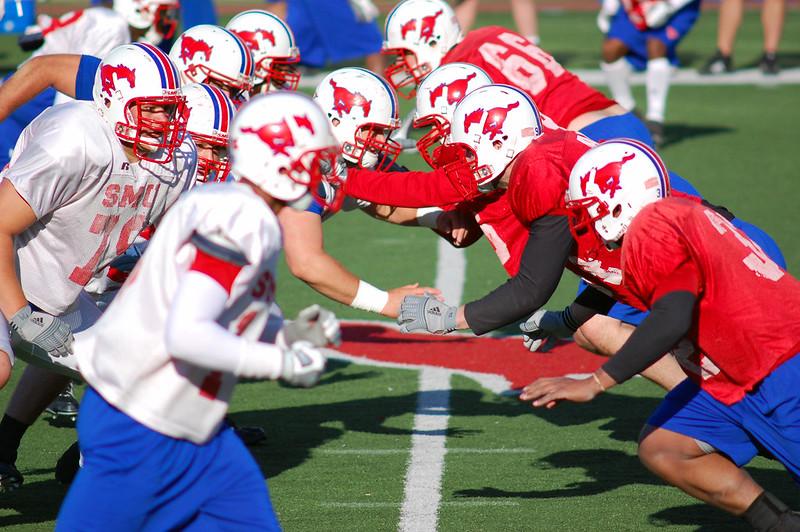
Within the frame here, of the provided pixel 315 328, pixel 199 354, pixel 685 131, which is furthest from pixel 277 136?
pixel 685 131

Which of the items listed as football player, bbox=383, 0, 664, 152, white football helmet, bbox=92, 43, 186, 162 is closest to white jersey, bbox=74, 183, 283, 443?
white football helmet, bbox=92, 43, 186, 162

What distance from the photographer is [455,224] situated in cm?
523

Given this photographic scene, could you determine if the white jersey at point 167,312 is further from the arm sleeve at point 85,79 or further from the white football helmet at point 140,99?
the arm sleeve at point 85,79

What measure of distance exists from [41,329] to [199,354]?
4.66 ft

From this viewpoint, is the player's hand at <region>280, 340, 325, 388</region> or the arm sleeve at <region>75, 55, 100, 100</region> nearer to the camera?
the player's hand at <region>280, 340, 325, 388</region>

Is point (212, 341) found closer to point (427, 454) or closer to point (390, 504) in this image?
point (390, 504)

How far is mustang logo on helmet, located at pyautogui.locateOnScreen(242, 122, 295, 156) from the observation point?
3.15m

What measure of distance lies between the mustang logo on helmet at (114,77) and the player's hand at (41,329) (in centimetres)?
82

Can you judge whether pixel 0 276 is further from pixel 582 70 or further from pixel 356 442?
pixel 582 70

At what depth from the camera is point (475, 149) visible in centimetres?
454

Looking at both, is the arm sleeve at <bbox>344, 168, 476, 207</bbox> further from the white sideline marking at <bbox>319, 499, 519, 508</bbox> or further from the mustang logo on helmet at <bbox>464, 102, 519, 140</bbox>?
the white sideline marking at <bbox>319, 499, 519, 508</bbox>

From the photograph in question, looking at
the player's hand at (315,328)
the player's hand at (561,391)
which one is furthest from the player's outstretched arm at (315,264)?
the player's hand at (315,328)

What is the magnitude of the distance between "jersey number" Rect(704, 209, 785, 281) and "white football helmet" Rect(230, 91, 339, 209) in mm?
1237

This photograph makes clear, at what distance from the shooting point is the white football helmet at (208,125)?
4.91 metres
